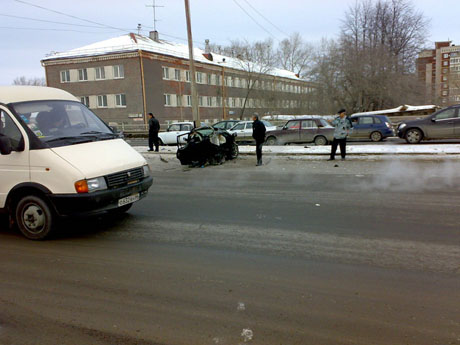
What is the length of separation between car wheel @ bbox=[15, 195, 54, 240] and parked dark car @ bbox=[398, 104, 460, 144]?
16.4m

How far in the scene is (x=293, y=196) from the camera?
25.7 feet

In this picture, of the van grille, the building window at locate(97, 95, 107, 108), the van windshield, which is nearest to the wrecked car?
the van windshield

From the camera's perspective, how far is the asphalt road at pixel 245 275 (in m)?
2.99

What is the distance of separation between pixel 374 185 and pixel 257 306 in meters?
6.47

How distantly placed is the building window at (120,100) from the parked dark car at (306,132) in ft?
89.6

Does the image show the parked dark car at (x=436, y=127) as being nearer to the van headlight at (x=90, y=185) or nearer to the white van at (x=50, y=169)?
the white van at (x=50, y=169)

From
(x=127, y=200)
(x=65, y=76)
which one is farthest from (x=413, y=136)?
(x=65, y=76)

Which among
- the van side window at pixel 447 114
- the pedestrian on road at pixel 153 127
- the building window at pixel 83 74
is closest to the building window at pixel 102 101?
the building window at pixel 83 74

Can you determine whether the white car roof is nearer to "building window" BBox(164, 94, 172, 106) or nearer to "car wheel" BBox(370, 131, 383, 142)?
"car wheel" BBox(370, 131, 383, 142)

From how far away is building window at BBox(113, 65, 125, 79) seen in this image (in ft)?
136

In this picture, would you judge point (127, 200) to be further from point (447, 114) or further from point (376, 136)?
point (376, 136)

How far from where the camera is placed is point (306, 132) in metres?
19.0

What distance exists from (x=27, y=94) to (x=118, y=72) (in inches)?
1521

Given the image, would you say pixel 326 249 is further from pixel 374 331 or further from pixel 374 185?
pixel 374 185
